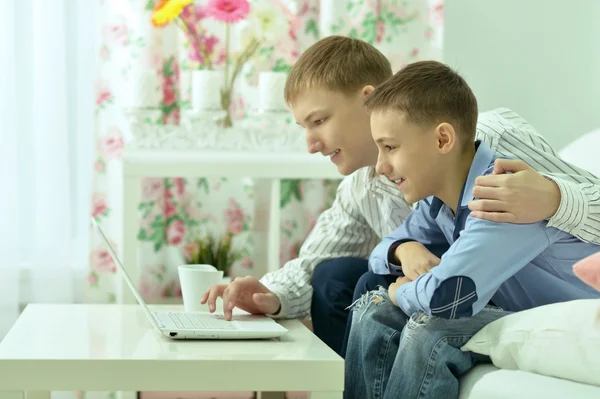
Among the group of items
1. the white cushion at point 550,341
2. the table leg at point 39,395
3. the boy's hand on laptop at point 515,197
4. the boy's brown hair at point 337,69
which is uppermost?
the boy's brown hair at point 337,69

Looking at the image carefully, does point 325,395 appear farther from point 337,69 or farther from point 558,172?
point 337,69

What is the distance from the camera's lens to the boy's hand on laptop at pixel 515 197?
1.27 meters

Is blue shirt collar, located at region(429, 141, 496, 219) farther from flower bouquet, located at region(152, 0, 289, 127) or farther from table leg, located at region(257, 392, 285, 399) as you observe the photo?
flower bouquet, located at region(152, 0, 289, 127)

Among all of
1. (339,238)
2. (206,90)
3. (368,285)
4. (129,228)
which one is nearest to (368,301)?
(368,285)

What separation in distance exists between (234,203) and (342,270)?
113cm

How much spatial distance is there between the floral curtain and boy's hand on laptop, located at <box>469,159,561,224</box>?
1.51 meters

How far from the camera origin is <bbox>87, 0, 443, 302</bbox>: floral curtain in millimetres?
2713

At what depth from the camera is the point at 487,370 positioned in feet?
4.25

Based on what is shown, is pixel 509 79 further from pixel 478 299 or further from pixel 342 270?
pixel 478 299

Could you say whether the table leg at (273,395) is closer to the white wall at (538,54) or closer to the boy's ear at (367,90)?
the boy's ear at (367,90)

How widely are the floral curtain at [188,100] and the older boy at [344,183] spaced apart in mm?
891

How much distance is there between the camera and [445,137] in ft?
4.64

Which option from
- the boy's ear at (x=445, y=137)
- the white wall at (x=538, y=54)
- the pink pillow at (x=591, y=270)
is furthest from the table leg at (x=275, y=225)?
the pink pillow at (x=591, y=270)

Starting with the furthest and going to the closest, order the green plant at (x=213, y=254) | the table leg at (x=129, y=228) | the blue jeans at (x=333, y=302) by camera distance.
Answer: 1. the green plant at (x=213, y=254)
2. the table leg at (x=129, y=228)
3. the blue jeans at (x=333, y=302)
